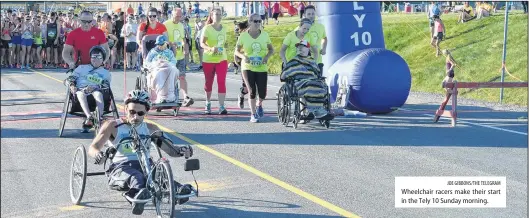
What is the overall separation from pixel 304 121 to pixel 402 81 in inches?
90.8

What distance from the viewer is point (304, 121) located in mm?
15594

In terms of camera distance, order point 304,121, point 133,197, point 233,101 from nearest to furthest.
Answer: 1. point 133,197
2. point 304,121
3. point 233,101

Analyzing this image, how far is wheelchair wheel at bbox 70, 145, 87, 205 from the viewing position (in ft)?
29.4

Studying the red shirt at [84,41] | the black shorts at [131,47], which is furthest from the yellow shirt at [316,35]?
the black shorts at [131,47]

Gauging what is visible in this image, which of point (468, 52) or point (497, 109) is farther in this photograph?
point (468, 52)

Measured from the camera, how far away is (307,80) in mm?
15125

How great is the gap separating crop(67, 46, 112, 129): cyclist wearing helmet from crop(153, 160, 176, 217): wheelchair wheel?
5.79 meters

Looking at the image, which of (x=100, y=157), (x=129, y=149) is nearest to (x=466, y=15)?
(x=129, y=149)

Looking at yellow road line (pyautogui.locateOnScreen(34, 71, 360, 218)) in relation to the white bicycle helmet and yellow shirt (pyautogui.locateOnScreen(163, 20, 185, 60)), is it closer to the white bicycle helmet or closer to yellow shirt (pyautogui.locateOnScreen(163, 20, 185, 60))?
the white bicycle helmet

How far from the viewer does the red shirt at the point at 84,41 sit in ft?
46.7

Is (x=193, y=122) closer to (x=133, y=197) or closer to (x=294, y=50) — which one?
(x=294, y=50)

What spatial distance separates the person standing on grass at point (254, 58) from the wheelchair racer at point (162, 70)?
4.62ft

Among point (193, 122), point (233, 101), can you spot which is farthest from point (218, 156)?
point (233, 101)

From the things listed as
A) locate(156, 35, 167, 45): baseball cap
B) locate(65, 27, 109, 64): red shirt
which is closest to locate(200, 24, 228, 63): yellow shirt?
locate(156, 35, 167, 45): baseball cap
